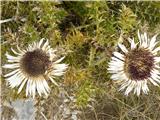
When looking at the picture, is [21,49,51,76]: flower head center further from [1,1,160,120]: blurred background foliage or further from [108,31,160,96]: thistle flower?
[108,31,160,96]: thistle flower

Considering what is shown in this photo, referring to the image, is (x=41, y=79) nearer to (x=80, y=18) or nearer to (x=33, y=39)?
(x=33, y=39)

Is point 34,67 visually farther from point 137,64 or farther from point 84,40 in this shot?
point 137,64

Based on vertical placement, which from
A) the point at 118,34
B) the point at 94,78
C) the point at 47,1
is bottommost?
the point at 94,78

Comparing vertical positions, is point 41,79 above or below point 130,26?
below

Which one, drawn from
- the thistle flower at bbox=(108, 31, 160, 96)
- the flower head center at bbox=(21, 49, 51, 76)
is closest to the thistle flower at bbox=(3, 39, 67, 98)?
the flower head center at bbox=(21, 49, 51, 76)

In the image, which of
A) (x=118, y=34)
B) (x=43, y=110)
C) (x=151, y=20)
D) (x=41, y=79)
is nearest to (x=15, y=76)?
(x=41, y=79)

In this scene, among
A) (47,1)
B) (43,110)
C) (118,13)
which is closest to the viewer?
(47,1)

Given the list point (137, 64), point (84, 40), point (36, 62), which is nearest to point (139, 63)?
point (137, 64)

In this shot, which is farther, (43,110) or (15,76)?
(43,110)
